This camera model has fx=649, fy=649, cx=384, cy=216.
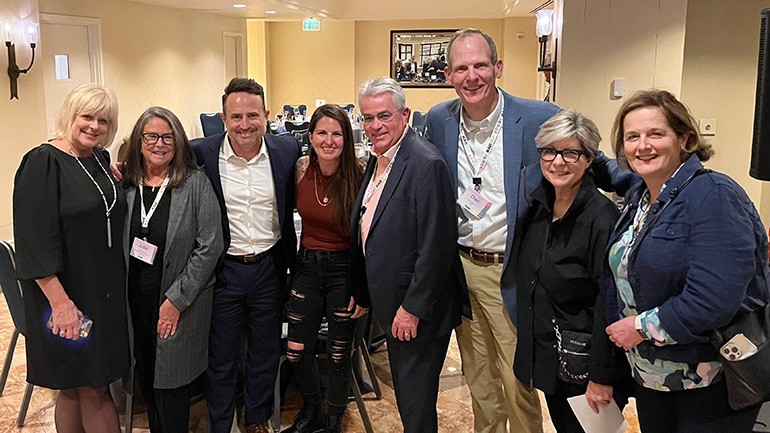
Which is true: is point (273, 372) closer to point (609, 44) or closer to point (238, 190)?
point (238, 190)

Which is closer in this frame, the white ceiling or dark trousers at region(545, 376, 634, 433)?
dark trousers at region(545, 376, 634, 433)

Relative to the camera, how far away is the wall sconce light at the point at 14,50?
5605mm

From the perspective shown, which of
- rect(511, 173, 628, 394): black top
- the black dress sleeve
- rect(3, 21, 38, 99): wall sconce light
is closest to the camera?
rect(511, 173, 628, 394): black top

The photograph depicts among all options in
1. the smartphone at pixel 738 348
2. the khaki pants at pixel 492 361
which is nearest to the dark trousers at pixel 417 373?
the khaki pants at pixel 492 361

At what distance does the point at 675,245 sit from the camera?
1702 millimetres

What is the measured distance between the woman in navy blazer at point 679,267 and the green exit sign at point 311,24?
12702 millimetres

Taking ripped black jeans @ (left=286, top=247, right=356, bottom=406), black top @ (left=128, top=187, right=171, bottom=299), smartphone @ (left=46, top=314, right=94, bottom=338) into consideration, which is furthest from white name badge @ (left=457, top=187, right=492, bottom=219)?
smartphone @ (left=46, top=314, right=94, bottom=338)

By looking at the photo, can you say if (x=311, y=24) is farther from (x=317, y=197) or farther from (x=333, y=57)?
(x=317, y=197)

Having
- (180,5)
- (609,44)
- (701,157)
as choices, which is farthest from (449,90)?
(701,157)

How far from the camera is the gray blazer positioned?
2.53 m

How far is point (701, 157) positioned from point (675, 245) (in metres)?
0.27

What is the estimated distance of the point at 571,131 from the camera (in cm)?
207

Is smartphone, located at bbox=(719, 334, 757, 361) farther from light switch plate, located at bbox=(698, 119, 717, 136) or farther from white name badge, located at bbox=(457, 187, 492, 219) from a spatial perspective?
light switch plate, located at bbox=(698, 119, 717, 136)

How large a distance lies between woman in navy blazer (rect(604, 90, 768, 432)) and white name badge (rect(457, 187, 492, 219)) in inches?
23.3
